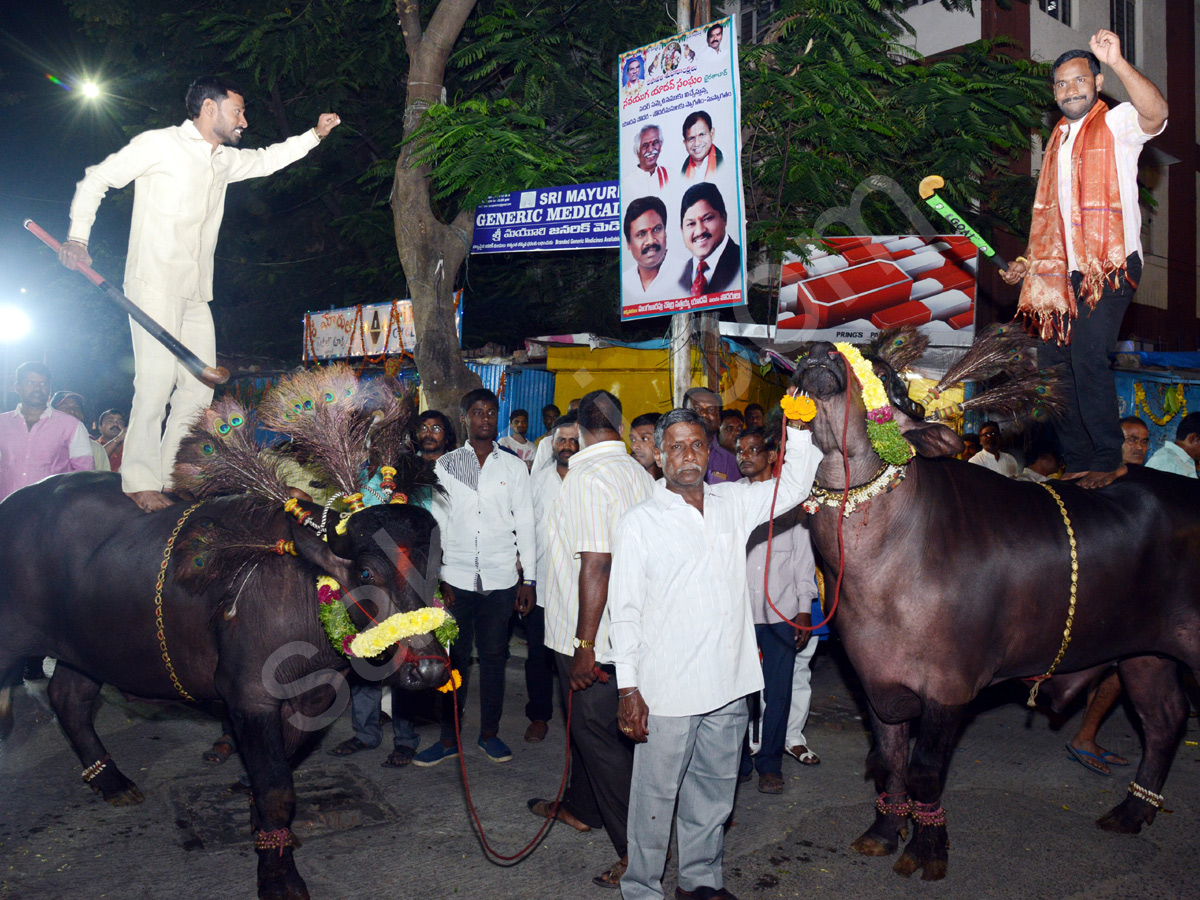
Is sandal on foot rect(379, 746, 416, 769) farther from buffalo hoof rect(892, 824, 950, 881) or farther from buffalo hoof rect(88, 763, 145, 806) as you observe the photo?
buffalo hoof rect(892, 824, 950, 881)

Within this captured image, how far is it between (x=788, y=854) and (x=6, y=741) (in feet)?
17.8

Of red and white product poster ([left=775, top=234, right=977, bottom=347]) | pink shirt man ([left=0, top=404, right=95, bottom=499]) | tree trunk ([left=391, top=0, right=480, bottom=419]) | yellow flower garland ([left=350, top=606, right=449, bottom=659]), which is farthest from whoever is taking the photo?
red and white product poster ([left=775, top=234, right=977, bottom=347])

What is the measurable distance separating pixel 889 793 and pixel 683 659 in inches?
68.8

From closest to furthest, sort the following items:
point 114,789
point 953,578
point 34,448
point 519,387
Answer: point 953,578
point 114,789
point 34,448
point 519,387

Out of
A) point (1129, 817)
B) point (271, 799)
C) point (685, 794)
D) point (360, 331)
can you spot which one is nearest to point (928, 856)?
point (685, 794)

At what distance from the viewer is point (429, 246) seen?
11031 mm

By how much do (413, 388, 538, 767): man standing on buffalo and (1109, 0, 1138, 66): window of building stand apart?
64.4 ft

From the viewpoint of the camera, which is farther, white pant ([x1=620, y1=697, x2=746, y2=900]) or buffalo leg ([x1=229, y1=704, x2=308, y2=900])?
buffalo leg ([x1=229, y1=704, x2=308, y2=900])

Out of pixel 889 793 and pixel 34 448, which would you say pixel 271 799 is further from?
pixel 34 448

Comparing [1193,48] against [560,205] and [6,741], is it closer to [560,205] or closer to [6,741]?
[560,205]

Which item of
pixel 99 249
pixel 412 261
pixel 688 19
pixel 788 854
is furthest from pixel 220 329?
pixel 788 854

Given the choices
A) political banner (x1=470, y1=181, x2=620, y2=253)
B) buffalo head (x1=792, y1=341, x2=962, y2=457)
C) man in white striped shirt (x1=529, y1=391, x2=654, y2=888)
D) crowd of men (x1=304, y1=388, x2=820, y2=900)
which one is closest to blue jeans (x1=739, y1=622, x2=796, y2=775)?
crowd of men (x1=304, y1=388, x2=820, y2=900)

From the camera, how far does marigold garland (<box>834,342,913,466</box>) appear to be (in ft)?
14.2

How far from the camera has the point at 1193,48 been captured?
69.4 feet
